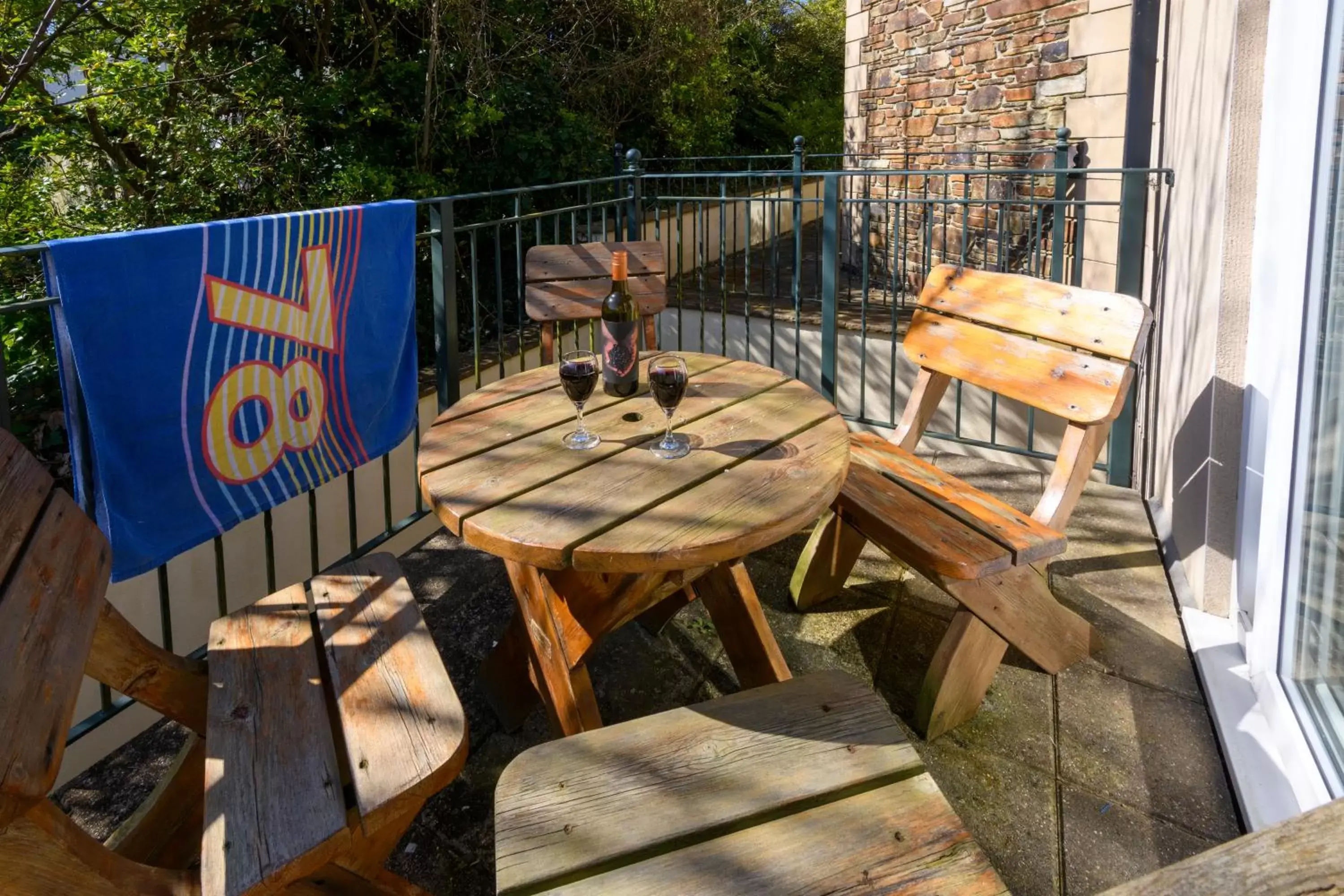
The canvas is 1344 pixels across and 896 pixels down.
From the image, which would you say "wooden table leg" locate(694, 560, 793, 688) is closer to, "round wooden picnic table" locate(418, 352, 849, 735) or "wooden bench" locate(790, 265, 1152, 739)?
"round wooden picnic table" locate(418, 352, 849, 735)

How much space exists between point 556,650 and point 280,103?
5.43m

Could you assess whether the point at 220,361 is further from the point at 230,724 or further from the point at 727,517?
the point at 727,517

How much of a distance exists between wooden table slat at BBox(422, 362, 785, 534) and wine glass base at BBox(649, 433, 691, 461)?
0.04 metres

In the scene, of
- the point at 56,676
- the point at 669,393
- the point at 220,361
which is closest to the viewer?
the point at 56,676

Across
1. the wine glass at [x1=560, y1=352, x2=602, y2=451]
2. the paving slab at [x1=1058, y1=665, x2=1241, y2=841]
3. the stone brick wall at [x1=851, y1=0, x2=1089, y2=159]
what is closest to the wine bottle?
the wine glass at [x1=560, y1=352, x2=602, y2=451]

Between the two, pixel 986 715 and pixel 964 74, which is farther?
pixel 964 74

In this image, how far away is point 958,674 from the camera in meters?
1.84

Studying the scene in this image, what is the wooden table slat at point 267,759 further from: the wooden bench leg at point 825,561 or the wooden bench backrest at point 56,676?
the wooden bench leg at point 825,561

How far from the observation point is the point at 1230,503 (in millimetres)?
2074

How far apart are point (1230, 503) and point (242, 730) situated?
7.09ft

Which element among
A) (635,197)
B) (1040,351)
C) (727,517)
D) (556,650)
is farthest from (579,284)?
(727,517)

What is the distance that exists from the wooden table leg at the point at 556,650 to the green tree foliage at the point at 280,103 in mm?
4609

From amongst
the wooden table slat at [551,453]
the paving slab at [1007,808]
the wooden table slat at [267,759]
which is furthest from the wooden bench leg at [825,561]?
the wooden table slat at [267,759]

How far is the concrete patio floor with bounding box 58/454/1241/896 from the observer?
1597 millimetres
